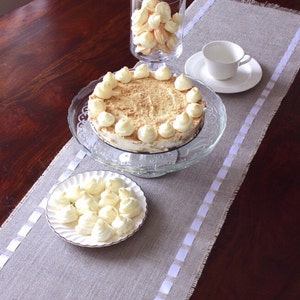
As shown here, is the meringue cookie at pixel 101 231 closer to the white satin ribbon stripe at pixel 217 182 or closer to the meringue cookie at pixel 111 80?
the white satin ribbon stripe at pixel 217 182

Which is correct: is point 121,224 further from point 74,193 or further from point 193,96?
point 193,96

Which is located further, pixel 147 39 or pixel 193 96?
pixel 147 39

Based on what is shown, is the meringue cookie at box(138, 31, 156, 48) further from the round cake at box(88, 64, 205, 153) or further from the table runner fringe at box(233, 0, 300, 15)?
the table runner fringe at box(233, 0, 300, 15)

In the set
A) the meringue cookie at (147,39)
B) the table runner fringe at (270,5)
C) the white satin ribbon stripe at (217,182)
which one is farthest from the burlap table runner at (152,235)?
the table runner fringe at (270,5)

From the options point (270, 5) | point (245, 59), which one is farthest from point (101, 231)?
point (270, 5)

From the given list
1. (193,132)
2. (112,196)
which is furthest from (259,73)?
(112,196)

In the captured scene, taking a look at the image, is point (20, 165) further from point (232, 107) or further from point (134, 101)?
point (232, 107)
